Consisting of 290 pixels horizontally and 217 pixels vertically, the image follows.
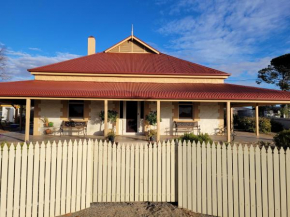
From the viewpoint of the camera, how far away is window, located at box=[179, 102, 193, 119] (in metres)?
11.5

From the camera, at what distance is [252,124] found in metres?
14.1

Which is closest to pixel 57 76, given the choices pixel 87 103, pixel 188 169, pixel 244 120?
pixel 87 103

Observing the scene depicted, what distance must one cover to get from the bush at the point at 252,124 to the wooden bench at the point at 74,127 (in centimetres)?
1242

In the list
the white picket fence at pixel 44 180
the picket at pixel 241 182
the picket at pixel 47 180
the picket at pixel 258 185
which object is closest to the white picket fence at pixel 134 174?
the white picket fence at pixel 44 180

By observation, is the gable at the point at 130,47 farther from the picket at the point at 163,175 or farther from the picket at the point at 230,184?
the picket at the point at 230,184

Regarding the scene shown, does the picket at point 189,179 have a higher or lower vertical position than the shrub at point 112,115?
lower

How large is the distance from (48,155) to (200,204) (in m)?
3.07

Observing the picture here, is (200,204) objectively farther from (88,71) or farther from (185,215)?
(88,71)

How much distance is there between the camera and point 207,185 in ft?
11.3

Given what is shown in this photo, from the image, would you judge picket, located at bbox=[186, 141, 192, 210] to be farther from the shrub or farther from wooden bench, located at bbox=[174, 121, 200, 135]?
the shrub

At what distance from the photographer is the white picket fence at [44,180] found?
3.05 m

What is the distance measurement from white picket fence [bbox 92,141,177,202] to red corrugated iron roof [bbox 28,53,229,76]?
30.2 feet

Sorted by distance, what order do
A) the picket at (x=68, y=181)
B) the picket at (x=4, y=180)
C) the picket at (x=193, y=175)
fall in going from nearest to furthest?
1. the picket at (x=4, y=180)
2. the picket at (x=68, y=181)
3. the picket at (x=193, y=175)

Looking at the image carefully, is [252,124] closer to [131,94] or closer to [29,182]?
[131,94]
